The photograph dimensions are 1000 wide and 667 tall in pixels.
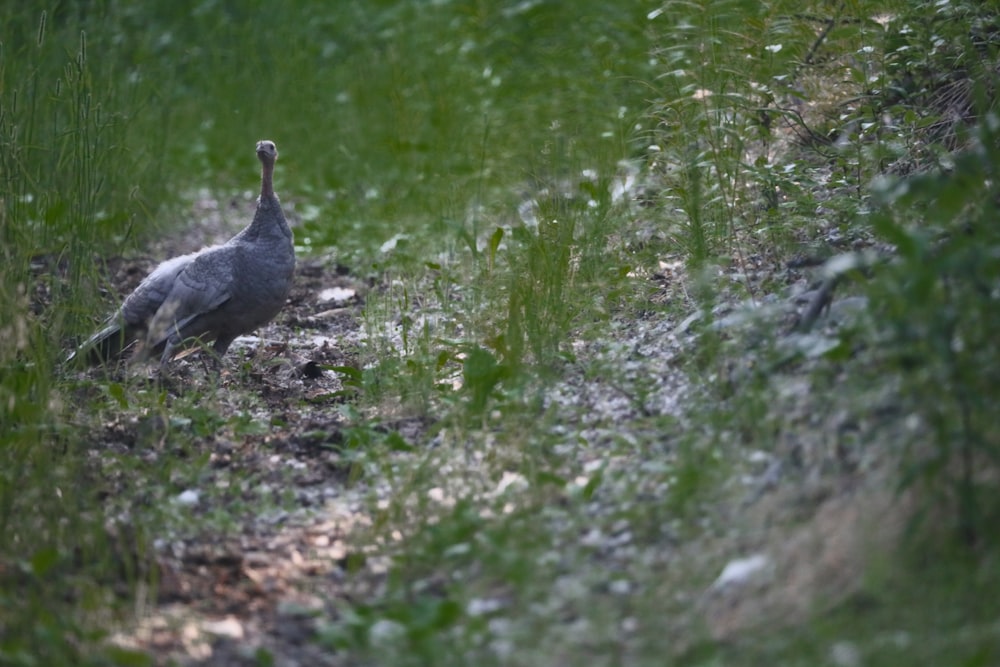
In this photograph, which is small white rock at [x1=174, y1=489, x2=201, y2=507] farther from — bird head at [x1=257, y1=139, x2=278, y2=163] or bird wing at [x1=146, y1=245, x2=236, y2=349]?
bird head at [x1=257, y1=139, x2=278, y2=163]

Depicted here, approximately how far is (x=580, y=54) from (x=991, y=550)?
577 centimetres

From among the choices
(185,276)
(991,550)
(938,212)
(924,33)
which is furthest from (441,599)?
(924,33)

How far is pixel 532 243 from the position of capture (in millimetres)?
4289

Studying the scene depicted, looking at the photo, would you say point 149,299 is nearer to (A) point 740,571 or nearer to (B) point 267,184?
(B) point 267,184

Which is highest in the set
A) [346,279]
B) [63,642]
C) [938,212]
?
[938,212]

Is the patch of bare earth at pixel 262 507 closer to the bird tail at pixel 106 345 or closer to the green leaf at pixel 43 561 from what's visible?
the bird tail at pixel 106 345

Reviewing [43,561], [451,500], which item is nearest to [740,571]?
[451,500]

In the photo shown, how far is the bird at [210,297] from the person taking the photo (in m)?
4.38

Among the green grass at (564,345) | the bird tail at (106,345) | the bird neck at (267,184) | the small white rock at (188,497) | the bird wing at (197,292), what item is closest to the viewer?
the green grass at (564,345)

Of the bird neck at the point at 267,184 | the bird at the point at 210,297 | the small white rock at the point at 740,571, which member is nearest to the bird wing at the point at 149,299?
the bird at the point at 210,297

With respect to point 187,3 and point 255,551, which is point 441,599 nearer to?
point 255,551

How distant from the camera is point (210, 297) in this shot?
14.3 ft

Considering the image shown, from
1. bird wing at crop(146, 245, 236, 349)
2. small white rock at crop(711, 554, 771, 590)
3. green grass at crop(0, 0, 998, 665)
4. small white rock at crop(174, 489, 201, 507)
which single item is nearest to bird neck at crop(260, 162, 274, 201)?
bird wing at crop(146, 245, 236, 349)

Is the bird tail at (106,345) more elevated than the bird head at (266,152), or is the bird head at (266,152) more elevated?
the bird head at (266,152)
